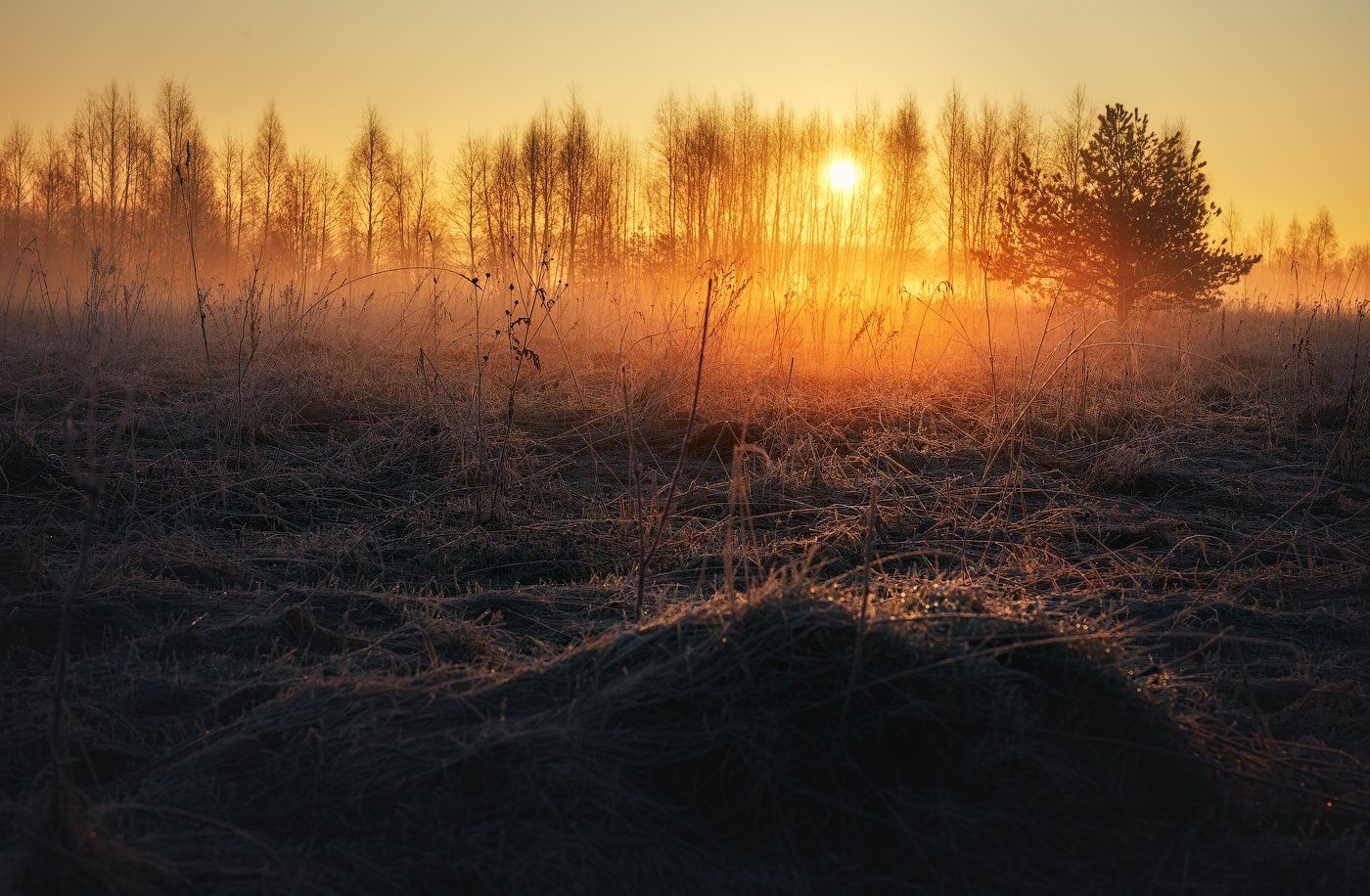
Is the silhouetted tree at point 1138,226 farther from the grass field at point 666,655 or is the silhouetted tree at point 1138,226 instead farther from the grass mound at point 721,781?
the grass mound at point 721,781

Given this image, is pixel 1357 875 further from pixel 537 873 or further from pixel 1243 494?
pixel 1243 494

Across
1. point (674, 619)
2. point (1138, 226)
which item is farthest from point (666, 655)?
point (1138, 226)

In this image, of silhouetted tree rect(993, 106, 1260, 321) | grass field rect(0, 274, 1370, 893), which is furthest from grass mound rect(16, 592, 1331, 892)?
silhouetted tree rect(993, 106, 1260, 321)

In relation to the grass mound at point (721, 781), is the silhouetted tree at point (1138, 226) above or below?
above

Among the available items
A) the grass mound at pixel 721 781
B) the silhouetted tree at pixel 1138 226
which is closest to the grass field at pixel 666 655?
the grass mound at pixel 721 781

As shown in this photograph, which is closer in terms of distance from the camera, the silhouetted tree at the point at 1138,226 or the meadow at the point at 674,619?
the meadow at the point at 674,619

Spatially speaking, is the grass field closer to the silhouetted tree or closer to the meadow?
the meadow

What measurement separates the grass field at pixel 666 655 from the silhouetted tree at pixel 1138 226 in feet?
26.8

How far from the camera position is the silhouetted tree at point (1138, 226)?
13.0 m

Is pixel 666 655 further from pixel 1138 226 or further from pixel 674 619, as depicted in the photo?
pixel 1138 226

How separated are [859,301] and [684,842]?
7482 millimetres

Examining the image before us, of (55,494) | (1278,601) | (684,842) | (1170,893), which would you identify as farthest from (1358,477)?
(55,494)

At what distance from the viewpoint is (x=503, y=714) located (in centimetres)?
195

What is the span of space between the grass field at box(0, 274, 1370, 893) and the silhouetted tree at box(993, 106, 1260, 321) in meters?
8.17
